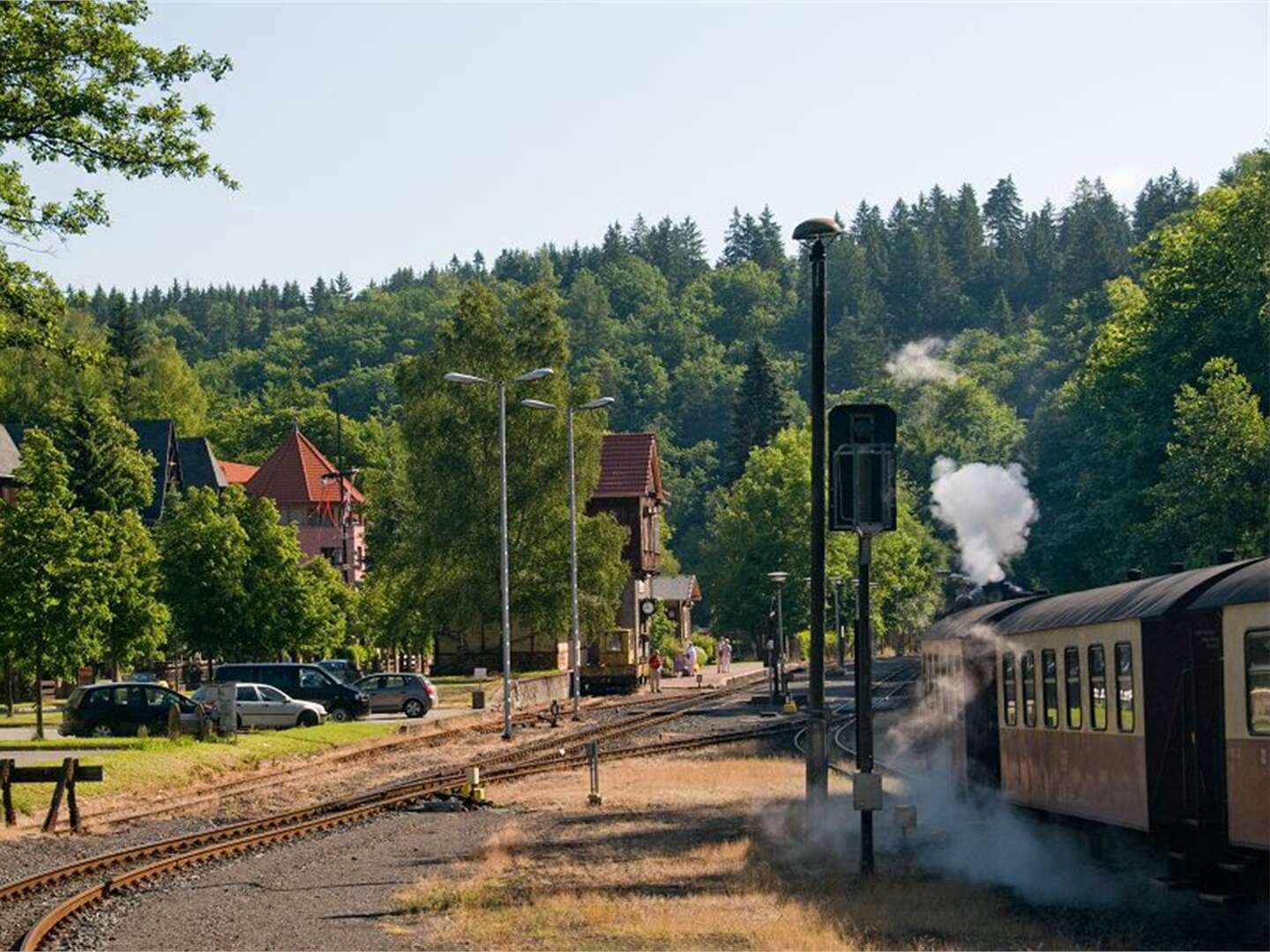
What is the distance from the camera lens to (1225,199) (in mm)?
73000

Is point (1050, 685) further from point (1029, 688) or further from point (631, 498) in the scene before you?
point (631, 498)

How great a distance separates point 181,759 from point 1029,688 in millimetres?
20589

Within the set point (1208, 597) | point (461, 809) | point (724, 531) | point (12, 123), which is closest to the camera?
point (1208, 597)

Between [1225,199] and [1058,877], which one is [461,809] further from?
[1225,199]

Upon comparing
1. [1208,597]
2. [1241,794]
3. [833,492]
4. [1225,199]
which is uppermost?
[1225,199]

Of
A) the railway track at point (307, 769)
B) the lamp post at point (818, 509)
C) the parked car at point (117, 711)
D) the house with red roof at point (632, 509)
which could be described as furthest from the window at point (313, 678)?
the house with red roof at point (632, 509)

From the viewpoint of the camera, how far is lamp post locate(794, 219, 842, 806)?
75.7 ft

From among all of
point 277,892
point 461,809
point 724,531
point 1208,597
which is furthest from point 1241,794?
point 724,531

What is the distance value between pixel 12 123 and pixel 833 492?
1515 centimetres

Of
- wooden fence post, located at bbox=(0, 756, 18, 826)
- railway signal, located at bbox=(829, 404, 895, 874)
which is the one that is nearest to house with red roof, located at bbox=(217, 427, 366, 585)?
wooden fence post, located at bbox=(0, 756, 18, 826)

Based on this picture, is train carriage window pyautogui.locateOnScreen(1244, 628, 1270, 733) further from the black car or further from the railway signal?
the black car

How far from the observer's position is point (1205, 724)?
1652cm

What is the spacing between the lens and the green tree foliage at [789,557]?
113000 mm

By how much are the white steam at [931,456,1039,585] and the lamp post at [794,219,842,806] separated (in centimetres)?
1157
